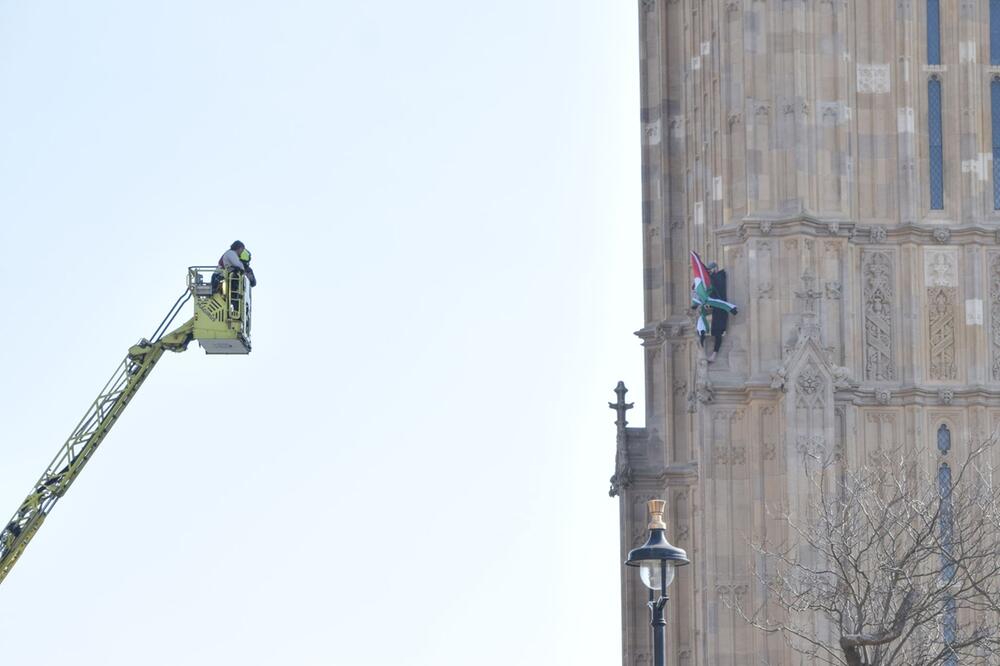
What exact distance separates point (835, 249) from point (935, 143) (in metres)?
3.47

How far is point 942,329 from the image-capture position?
67188 mm

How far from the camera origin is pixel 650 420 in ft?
243

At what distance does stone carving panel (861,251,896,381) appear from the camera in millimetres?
66812

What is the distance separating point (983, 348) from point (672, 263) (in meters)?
9.06

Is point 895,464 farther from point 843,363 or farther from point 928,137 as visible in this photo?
point 928,137

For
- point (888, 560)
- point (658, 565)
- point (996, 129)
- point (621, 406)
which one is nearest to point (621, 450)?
point (621, 406)

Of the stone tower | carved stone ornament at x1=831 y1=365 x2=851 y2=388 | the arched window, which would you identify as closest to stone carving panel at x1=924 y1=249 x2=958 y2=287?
the stone tower

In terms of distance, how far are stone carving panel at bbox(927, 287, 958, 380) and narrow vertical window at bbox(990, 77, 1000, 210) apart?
2.36 m

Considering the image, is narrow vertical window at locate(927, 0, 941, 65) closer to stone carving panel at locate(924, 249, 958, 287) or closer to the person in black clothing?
stone carving panel at locate(924, 249, 958, 287)

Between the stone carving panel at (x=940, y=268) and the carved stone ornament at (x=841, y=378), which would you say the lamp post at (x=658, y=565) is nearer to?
the carved stone ornament at (x=841, y=378)

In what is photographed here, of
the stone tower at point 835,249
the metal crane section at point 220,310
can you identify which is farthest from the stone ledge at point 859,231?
the metal crane section at point 220,310

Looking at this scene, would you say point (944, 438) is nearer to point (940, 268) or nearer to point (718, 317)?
point (940, 268)

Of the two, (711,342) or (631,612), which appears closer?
(711,342)

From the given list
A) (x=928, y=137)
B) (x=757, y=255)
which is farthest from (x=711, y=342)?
(x=928, y=137)
